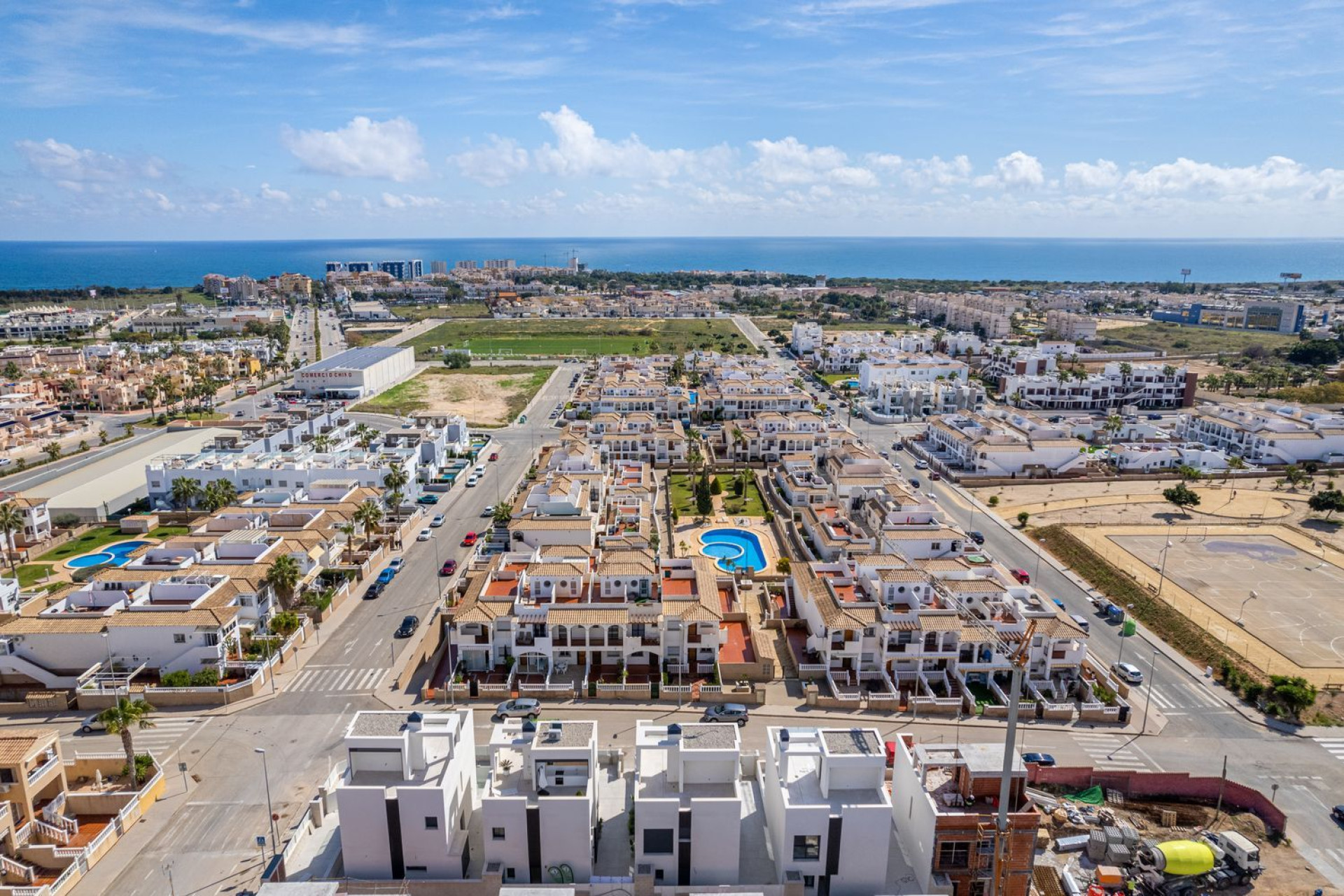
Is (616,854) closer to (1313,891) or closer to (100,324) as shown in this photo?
(1313,891)

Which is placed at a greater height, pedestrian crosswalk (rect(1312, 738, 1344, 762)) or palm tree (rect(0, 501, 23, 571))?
palm tree (rect(0, 501, 23, 571))

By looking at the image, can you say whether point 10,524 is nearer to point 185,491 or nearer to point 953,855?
point 185,491

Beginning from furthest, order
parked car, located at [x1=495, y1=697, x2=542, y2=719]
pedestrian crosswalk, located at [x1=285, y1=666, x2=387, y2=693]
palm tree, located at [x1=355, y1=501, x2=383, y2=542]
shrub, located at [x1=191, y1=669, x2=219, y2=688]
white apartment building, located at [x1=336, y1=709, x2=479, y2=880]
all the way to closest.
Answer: palm tree, located at [x1=355, y1=501, x2=383, y2=542]
pedestrian crosswalk, located at [x1=285, y1=666, x2=387, y2=693]
shrub, located at [x1=191, y1=669, x2=219, y2=688]
parked car, located at [x1=495, y1=697, x2=542, y2=719]
white apartment building, located at [x1=336, y1=709, x2=479, y2=880]

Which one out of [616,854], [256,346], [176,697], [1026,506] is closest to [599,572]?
[616,854]

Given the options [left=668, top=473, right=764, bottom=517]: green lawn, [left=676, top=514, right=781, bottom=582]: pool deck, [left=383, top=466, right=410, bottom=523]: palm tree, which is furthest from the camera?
[left=668, top=473, right=764, bottom=517]: green lawn

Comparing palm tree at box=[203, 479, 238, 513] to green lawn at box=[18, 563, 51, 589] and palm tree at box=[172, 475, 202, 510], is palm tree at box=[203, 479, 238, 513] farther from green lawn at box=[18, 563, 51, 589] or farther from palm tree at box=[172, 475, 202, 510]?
green lawn at box=[18, 563, 51, 589]

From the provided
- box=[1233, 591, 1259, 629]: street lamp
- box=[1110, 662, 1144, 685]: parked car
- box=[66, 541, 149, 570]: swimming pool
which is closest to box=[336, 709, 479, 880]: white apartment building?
box=[1110, 662, 1144, 685]: parked car

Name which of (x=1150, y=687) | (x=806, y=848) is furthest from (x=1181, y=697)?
(x=806, y=848)

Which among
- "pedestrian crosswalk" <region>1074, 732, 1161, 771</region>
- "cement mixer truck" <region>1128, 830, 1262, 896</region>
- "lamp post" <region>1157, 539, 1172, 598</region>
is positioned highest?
"lamp post" <region>1157, 539, 1172, 598</region>
